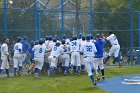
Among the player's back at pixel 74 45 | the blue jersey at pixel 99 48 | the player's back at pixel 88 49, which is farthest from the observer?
the player's back at pixel 74 45

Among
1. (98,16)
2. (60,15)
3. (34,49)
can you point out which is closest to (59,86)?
(34,49)

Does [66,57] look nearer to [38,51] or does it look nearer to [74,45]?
[74,45]

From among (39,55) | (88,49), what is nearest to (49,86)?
(88,49)

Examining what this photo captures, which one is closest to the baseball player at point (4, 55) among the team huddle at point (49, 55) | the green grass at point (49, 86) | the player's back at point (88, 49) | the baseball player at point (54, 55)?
the team huddle at point (49, 55)

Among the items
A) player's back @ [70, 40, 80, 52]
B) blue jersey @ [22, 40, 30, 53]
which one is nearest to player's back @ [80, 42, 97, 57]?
player's back @ [70, 40, 80, 52]

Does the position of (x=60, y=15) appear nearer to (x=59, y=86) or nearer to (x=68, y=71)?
(x=68, y=71)

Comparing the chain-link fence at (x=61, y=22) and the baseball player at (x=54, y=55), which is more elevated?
the chain-link fence at (x=61, y=22)

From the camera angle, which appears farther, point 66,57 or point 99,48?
point 66,57

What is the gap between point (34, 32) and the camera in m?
27.2

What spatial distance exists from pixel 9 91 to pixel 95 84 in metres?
3.77

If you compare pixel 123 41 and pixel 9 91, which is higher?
pixel 123 41

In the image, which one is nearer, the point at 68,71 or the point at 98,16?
the point at 68,71

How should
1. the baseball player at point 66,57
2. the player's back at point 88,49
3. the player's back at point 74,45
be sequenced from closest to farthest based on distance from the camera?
the player's back at point 88,49
the player's back at point 74,45
the baseball player at point 66,57

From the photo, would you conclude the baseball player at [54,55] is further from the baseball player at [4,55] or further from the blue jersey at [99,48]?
the blue jersey at [99,48]
